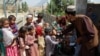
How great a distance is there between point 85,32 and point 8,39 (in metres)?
2.17

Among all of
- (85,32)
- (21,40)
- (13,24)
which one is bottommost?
(21,40)

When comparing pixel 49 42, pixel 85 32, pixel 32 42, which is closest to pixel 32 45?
pixel 32 42

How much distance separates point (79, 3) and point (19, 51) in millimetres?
2396

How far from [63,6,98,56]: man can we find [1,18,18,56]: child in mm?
1745

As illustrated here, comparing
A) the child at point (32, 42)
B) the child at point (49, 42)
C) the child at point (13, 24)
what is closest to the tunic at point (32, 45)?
the child at point (32, 42)

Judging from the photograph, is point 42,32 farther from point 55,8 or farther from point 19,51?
point 55,8

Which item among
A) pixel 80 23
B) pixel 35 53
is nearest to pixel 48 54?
pixel 35 53

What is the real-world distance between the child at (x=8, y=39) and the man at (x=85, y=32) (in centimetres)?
174

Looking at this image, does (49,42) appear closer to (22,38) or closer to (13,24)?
(22,38)

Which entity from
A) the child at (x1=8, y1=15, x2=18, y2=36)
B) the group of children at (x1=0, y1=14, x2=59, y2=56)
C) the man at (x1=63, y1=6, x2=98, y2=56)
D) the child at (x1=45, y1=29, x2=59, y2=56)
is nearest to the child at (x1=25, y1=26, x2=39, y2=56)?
the group of children at (x1=0, y1=14, x2=59, y2=56)

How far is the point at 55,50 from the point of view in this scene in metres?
8.16

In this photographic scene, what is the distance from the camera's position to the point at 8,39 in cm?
804

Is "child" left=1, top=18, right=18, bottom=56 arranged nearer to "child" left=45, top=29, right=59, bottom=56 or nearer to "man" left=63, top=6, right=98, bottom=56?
"child" left=45, top=29, right=59, bottom=56

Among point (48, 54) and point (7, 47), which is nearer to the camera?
point (7, 47)
